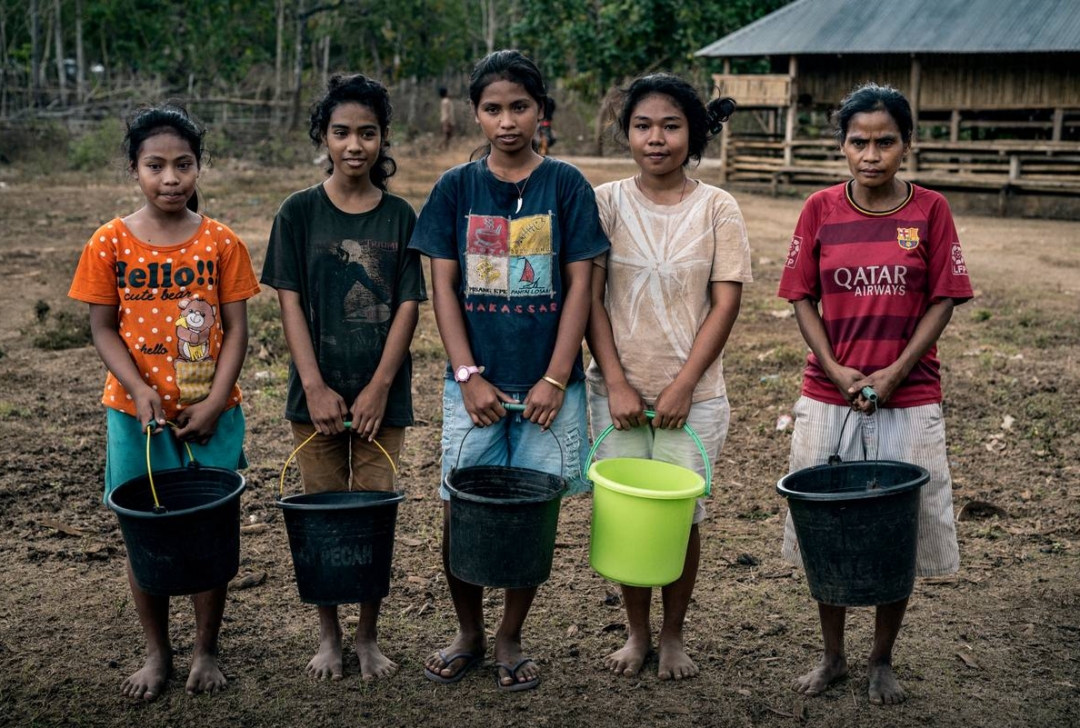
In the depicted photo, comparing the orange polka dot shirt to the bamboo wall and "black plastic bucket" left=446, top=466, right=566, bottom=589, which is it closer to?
"black plastic bucket" left=446, top=466, right=566, bottom=589

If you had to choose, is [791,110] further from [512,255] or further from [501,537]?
[501,537]

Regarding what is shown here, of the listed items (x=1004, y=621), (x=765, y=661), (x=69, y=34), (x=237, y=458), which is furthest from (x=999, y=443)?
(x=69, y=34)

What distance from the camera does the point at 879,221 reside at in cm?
305

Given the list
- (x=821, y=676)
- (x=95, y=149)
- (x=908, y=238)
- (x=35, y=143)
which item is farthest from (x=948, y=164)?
(x=821, y=676)

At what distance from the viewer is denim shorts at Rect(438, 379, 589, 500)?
10.1ft

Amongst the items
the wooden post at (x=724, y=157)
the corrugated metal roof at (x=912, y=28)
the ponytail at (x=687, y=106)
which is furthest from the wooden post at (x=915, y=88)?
the ponytail at (x=687, y=106)

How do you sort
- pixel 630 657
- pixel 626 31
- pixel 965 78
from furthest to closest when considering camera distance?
pixel 626 31
pixel 965 78
pixel 630 657

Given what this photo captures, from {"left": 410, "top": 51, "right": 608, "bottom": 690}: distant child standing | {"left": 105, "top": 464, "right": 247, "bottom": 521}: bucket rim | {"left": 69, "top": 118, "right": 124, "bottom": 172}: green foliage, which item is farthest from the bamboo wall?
{"left": 105, "top": 464, "right": 247, "bottom": 521}: bucket rim

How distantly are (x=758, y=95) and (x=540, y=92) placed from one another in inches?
679

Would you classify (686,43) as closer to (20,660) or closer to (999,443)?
(999,443)

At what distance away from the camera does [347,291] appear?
3145mm

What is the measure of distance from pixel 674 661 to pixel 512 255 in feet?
4.11

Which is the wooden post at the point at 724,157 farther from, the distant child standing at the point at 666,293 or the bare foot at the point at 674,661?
the bare foot at the point at 674,661

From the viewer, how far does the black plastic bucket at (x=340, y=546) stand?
286cm
